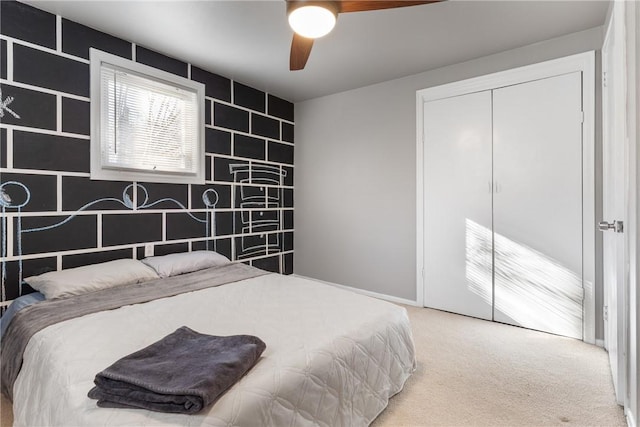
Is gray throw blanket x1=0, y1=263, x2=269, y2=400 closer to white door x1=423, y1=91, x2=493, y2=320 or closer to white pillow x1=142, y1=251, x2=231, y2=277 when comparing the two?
white pillow x1=142, y1=251, x2=231, y2=277

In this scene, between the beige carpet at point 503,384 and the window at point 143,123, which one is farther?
A: the window at point 143,123

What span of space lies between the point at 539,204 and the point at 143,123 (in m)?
3.60

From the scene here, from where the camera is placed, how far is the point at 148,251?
2957 mm

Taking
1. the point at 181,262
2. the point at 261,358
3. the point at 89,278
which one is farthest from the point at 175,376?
the point at 181,262

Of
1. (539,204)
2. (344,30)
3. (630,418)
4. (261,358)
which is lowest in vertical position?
(630,418)

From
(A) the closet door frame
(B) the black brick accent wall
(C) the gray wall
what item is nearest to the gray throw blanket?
(B) the black brick accent wall

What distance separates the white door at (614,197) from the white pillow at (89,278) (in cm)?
301

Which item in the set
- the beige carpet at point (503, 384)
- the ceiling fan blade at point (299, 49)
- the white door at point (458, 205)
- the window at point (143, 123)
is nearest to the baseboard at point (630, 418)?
the beige carpet at point (503, 384)

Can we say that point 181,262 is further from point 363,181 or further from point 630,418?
point 630,418

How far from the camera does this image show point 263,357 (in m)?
1.34

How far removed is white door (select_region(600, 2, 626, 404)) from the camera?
5.35 feet

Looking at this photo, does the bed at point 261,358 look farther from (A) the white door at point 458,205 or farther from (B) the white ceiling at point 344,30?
(B) the white ceiling at point 344,30

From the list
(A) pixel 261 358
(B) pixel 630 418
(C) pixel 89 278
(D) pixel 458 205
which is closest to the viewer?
(A) pixel 261 358

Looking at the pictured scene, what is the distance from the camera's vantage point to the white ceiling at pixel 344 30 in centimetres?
231
